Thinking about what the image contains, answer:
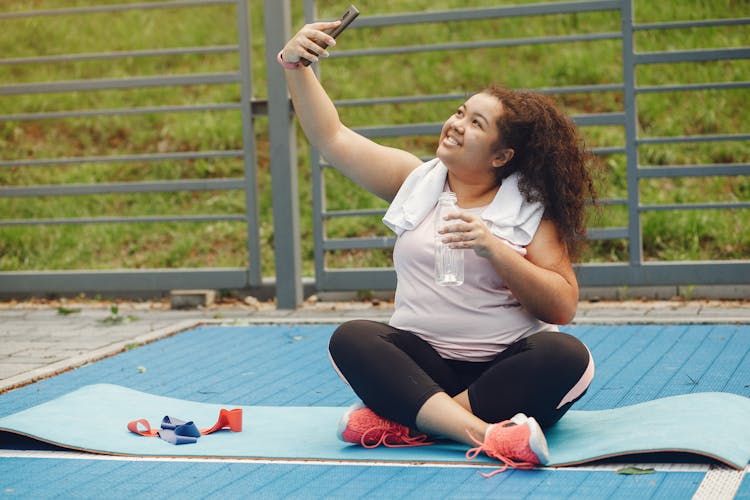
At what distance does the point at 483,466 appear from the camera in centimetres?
375

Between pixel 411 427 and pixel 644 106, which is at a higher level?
pixel 644 106

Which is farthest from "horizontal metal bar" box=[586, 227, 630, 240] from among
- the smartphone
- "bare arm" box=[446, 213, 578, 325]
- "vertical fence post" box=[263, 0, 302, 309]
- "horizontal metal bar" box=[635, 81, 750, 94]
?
the smartphone

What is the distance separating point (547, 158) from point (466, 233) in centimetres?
59

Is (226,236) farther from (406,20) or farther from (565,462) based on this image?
(565,462)

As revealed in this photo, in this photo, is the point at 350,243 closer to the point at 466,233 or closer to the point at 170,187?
the point at 170,187

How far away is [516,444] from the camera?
3703 mm

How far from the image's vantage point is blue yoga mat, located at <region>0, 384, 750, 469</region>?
148 inches

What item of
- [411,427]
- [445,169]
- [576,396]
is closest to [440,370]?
[411,427]

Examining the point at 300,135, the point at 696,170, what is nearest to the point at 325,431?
the point at 696,170

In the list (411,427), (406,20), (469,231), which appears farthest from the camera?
(406,20)

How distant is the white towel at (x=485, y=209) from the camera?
4020mm

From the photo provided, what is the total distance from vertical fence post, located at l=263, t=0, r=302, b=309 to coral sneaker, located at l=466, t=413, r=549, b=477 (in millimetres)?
4105

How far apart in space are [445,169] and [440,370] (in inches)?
29.4

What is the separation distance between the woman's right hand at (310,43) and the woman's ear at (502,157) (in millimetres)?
714
